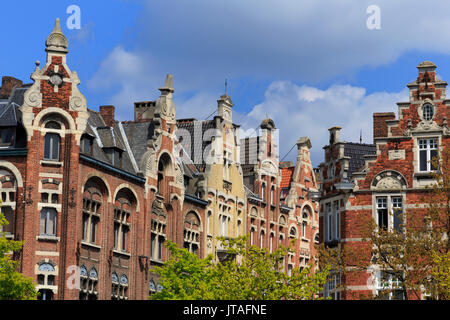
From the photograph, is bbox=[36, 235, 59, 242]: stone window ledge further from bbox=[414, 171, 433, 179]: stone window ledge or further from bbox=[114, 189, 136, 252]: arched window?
bbox=[414, 171, 433, 179]: stone window ledge

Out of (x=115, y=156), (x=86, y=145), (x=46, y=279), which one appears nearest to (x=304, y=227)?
(x=115, y=156)

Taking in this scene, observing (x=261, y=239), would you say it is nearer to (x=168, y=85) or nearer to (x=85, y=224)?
(x=168, y=85)

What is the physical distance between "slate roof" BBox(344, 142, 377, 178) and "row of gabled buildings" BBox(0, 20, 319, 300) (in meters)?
7.31

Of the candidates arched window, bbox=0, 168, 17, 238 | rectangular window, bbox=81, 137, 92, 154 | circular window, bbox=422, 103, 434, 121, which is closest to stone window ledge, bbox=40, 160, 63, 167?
arched window, bbox=0, 168, 17, 238

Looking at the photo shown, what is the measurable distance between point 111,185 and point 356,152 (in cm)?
1560

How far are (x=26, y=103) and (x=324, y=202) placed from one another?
61.7 ft

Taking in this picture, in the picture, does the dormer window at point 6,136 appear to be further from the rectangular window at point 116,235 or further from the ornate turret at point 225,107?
the ornate turret at point 225,107

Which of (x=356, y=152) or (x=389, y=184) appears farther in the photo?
(x=356, y=152)

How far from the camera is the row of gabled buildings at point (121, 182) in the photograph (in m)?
56.8

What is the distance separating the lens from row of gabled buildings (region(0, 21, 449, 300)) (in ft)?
186

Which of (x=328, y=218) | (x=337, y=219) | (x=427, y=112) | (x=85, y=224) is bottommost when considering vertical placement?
(x=85, y=224)

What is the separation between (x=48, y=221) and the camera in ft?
190
